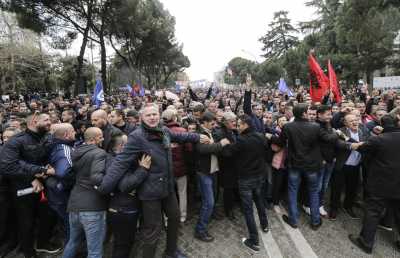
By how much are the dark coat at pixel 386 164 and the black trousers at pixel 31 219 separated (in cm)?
469

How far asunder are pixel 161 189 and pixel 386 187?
3.03 m

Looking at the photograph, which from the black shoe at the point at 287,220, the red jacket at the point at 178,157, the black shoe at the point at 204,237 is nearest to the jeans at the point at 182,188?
the red jacket at the point at 178,157

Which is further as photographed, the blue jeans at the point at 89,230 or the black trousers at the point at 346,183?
the black trousers at the point at 346,183

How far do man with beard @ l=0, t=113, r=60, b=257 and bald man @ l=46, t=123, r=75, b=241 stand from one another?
0.43 ft

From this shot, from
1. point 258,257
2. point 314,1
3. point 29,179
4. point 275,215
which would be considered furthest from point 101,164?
point 314,1

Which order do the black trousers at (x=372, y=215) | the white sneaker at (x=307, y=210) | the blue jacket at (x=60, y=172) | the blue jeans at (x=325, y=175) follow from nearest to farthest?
the blue jacket at (x=60, y=172) < the black trousers at (x=372, y=215) < the blue jeans at (x=325, y=175) < the white sneaker at (x=307, y=210)

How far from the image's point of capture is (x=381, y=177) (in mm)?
3416

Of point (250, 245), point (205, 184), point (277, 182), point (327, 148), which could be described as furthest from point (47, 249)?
point (327, 148)

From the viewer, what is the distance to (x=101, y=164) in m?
2.80

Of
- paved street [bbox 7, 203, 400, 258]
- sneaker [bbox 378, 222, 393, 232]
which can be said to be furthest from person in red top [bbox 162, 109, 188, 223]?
sneaker [bbox 378, 222, 393, 232]

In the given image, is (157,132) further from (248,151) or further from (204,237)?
(204,237)

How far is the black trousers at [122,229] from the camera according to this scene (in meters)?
2.81

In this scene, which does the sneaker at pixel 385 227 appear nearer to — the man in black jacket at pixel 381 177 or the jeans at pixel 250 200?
the man in black jacket at pixel 381 177

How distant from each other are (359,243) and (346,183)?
122cm
